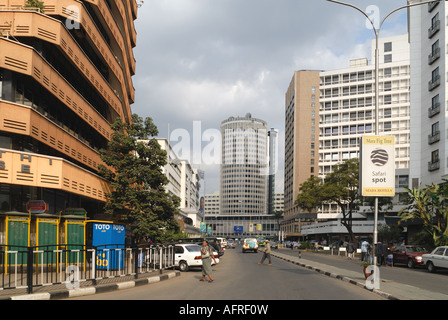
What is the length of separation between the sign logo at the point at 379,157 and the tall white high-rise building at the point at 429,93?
96.9 feet

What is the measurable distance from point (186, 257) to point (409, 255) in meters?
17.8

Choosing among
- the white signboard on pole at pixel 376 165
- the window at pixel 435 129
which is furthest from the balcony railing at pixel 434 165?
the white signboard on pole at pixel 376 165

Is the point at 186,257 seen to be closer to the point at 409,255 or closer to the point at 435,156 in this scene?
the point at 409,255

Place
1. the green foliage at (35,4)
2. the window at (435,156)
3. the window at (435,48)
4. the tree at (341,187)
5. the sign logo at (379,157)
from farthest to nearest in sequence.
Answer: the tree at (341,187) → the window at (435,48) → the window at (435,156) → the green foliage at (35,4) → the sign logo at (379,157)

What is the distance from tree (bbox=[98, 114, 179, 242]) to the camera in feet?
89.6

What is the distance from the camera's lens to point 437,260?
28641 millimetres

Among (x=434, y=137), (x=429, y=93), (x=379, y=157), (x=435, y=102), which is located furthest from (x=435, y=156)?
(x=379, y=157)

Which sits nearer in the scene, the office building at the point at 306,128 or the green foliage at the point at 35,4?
the green foliage at the point at 35,4

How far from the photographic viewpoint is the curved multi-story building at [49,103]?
20625mm

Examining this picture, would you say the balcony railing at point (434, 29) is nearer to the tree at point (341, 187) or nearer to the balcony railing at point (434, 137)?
the balcony railing at point (434, 137)

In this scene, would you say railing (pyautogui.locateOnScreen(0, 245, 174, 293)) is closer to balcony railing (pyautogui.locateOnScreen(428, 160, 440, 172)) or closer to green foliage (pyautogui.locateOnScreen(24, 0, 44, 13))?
green foliage (pyautogui.locateOnScreen(24, 0, 44, 13))

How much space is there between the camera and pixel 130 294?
45.3ft
